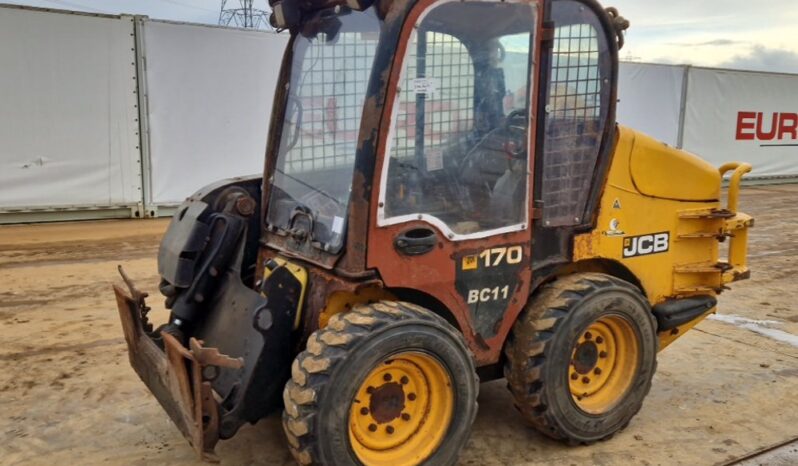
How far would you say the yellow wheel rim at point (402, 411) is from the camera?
302 centimetres

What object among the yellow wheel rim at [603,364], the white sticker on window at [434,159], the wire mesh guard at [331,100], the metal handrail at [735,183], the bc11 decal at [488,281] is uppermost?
the wire mesh guard at [331,100]

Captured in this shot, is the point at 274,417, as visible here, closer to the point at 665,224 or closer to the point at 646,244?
the point at 646,244

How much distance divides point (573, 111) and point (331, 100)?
1.22m

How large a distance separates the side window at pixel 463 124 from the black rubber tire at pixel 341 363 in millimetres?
441

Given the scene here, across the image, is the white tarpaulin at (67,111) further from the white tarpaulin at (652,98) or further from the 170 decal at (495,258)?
the white tarpaulin at (652,98)

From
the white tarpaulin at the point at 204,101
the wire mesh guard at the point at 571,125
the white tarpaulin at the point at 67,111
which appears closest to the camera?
the wire mesh guard at the point at 571,125

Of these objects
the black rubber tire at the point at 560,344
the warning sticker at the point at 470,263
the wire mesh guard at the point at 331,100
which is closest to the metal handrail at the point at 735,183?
the black rubber tire at the point at 560,344

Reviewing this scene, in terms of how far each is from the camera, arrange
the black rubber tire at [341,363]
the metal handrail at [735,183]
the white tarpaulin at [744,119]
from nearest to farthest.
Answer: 1. the black rubber tire at [341,363]
2. the metal handrail at [735,183]
3. the white tarpaulin at [744,119]

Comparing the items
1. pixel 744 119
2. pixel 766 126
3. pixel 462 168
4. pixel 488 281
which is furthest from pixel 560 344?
pixel 766 126

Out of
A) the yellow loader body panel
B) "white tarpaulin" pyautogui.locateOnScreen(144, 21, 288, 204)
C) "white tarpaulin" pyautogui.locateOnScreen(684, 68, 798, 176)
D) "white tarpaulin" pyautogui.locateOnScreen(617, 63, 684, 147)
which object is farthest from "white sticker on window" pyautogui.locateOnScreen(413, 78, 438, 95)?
"white tarpaulin" pyautogui.locateOnScreen(684, 68, 798, 176)

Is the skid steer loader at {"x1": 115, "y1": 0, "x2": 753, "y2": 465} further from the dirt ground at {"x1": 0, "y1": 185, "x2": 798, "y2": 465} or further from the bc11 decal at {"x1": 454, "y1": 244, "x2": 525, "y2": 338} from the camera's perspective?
the dirt ground at {"x1": 0, "y1": 185, "x2": 798, "y2": 465}

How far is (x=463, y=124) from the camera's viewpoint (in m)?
3.33

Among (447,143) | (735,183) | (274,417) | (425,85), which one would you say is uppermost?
(425,85)

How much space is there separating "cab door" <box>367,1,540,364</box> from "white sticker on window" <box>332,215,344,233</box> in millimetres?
164
